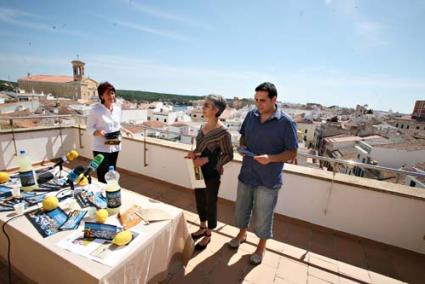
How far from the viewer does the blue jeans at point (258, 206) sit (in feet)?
5.56

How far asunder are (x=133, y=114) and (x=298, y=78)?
19971 mm

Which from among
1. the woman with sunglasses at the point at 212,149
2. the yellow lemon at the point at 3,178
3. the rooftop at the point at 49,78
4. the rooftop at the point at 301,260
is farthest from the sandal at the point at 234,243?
the rooftop at the point at 49,78

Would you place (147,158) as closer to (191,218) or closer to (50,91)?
(191,218)

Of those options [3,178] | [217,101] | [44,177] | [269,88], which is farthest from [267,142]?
[3,178]

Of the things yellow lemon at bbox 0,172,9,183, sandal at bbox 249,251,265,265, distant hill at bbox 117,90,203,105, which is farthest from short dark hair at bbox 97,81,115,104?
distant hill at bbox 117,90,203,105

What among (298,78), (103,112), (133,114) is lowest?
(133,114)

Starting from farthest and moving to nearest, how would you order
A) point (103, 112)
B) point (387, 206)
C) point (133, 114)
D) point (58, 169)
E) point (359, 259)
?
point (133, 114)
point (103, 112)
point (387, 206)
point (359, 259)
point (58, 169)

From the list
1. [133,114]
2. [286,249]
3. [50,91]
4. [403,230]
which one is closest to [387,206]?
[403,230]

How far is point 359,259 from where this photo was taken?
1.97m

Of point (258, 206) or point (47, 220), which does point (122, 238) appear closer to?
point (47, 220)

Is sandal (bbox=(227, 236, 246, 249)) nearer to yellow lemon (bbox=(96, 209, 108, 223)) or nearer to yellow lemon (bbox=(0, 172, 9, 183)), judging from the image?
yellow lemon (bbox=(96, 209, 108, 223))

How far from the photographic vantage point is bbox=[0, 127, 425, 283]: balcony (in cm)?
173

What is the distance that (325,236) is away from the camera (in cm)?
229

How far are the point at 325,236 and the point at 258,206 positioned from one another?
3.81 ft
